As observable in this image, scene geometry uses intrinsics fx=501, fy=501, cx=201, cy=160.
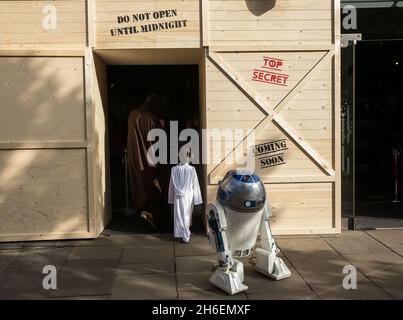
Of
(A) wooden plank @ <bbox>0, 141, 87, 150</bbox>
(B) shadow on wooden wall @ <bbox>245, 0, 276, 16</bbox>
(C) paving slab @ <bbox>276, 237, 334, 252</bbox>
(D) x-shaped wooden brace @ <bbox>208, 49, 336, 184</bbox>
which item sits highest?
(B) shadow on wooden wall @ <bbox>245, 0, 276, 16</bbox>

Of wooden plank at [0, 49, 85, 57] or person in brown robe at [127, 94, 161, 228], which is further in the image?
person in brown robe at [127, 94, 161, 228]

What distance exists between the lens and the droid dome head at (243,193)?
17.1 feet

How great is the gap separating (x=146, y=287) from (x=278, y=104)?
138 inches

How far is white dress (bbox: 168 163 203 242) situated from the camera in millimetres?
7375

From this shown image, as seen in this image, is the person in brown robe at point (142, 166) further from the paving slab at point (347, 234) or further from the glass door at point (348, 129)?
the glass door at point (348, 129)

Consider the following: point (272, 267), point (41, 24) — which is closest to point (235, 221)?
point (272, 267)

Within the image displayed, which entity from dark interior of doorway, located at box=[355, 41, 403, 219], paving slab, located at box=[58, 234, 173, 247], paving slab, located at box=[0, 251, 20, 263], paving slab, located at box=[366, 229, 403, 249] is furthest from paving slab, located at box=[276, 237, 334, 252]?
dark interior of doorway, located at box=[355, 41, 403, 219]

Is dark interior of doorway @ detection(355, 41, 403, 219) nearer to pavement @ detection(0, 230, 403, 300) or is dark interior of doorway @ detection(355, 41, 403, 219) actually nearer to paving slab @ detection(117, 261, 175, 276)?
pavement @ detection(0, 230, 403, 300)

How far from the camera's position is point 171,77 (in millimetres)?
10664

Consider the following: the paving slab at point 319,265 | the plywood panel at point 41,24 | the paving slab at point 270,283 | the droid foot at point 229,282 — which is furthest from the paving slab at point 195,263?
the plywood panel at point 41,24

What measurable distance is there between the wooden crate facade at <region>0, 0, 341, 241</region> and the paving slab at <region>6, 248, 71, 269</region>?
13.1 inches

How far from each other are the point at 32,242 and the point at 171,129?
→ 10.9ft

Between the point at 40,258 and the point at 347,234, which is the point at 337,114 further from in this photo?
the point at 40,258

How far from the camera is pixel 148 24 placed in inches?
290
